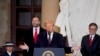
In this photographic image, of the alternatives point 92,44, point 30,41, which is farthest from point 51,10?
point 92,44

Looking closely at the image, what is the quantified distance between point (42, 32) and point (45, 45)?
0.95 ft

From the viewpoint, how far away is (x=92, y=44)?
19.4 ft

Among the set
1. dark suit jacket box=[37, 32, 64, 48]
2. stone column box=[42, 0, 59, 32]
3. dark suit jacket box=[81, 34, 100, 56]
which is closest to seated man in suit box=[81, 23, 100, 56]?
dark suit jacket box=[81, 34, 100, 56]

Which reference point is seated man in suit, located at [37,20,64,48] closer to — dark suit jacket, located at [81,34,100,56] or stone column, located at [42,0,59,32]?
dark suit jacket, located at [81,34,100,56]

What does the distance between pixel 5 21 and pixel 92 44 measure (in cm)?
249

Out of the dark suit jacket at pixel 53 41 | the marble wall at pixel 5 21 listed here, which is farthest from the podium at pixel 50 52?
the marble wall at pixel 5 21

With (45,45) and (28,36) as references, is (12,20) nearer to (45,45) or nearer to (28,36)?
(28,36)

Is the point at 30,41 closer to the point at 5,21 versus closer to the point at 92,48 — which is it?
the point at 92,48

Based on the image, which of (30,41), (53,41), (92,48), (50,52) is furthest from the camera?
(30,41)

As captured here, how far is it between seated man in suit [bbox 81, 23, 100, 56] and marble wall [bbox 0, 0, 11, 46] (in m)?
2.33

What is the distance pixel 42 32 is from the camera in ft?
19.5

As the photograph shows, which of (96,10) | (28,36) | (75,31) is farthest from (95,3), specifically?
(28,36)

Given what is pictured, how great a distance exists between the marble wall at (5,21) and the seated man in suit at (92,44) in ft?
7.63

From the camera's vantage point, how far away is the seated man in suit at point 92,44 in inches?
231
